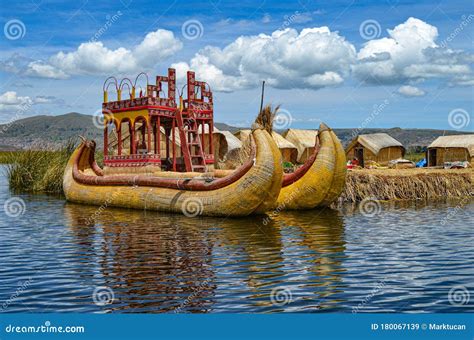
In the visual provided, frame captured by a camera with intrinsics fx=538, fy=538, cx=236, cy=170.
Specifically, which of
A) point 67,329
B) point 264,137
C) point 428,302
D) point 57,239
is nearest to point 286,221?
point 264,137

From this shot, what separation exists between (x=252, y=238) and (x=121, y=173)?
10.1 m

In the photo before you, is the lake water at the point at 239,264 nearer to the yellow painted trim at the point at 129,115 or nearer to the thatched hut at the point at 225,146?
the yellow painted trim at the point at 129,115

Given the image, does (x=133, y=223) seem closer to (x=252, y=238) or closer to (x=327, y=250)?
(x=252, y=238)

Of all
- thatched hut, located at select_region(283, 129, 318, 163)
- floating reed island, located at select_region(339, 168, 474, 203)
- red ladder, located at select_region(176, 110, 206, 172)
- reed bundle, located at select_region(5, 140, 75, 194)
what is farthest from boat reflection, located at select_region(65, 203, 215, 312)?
thatched hut, located at select_region(283, 129, 318, 163)

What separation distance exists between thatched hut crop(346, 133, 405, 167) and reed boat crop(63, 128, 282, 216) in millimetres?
22885

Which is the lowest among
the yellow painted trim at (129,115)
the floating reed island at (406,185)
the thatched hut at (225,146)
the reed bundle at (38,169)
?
the floating reed island at (406,185)

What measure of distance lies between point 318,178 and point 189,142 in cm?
672

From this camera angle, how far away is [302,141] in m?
40.7

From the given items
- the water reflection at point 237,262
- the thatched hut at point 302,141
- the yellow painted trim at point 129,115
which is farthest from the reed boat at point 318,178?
the thatched hut at point 302,141

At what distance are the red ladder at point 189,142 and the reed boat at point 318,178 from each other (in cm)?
460

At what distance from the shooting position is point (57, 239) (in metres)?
12.9

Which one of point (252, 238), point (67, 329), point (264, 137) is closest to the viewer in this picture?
point (67, 329)

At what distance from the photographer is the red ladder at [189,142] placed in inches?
820

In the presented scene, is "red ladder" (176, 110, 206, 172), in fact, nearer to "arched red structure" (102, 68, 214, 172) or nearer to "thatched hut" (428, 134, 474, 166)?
"arched red structure" (102, 68, 214, 172)
